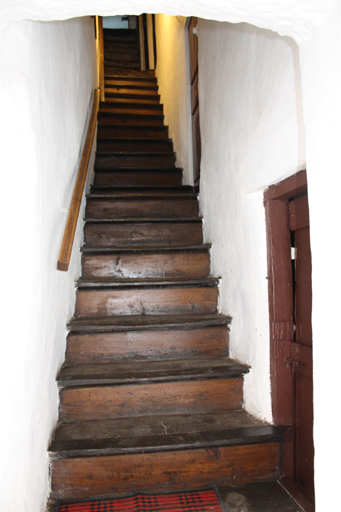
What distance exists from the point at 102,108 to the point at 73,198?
3.11 metres

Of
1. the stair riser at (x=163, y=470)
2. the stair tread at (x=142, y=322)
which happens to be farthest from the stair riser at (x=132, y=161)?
the stair riser at (x=163, y=470)

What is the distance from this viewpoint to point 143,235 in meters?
2.88

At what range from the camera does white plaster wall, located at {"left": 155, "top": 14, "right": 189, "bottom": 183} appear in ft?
12.4

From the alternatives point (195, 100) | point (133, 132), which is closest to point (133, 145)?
point (133, 132)

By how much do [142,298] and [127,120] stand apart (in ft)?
9.27

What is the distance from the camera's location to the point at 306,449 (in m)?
1.62

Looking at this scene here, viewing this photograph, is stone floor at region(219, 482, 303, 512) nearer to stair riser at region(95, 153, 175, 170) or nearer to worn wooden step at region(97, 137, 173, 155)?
stair riser at region(95, 153, 175, 170)

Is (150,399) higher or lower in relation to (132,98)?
lower

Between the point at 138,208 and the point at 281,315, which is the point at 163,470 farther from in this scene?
the point at 138,208

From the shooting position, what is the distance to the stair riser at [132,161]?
12.3 ft

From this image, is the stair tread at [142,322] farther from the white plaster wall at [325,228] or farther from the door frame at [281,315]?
the white plaster wall at [325,228]

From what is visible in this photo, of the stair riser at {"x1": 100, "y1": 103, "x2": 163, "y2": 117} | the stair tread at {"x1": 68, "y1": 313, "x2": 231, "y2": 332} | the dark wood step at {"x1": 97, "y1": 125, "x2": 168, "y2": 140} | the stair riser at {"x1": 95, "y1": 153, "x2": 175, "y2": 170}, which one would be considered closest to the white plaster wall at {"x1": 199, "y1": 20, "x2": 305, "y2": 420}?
the stair tread at {"x1": 68, "y1": 313, "x2": 231, "y2": 332}

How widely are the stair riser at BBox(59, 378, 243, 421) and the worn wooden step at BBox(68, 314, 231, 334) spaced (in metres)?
0.34

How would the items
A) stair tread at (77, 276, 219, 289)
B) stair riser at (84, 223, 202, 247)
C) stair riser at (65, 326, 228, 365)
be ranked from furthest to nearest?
stair riser at (84, 223, 202, 247)
stair tread at (77, 276, 219, 289)
stair riser at (65, 326, 228, 365)
